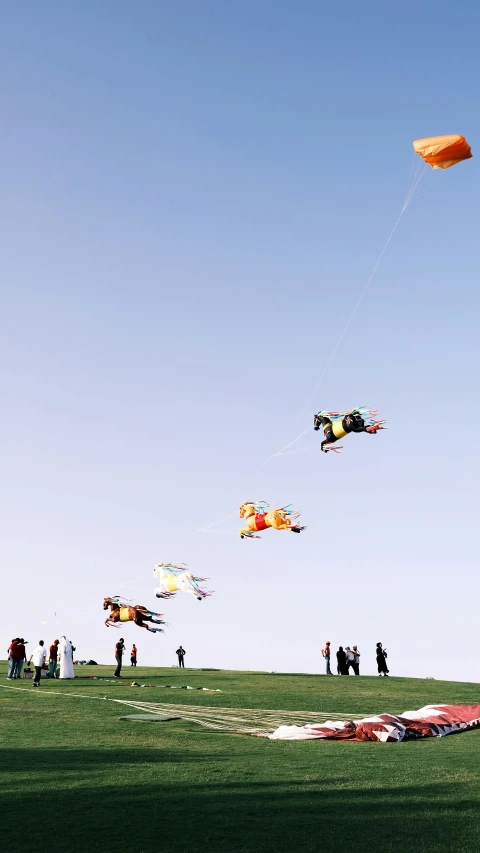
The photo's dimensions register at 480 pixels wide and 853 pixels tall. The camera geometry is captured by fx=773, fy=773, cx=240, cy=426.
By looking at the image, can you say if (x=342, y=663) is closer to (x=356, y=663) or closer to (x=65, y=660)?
(x=356, y=663)

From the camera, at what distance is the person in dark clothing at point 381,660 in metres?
41.5

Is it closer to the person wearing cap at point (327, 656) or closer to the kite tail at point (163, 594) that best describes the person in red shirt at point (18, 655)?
the kite tail at point (163, 594)

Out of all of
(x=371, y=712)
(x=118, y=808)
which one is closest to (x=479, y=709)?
(x=371, y=712)

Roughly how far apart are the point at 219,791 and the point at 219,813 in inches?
57.1

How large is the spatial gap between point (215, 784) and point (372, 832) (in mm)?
3544

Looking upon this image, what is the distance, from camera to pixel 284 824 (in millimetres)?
10688

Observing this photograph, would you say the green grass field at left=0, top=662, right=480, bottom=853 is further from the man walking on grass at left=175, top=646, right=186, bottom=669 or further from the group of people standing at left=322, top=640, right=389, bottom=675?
the man walking on grass at left=175, top=646, right=186, bottom=669

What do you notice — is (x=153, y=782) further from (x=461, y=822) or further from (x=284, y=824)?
(x=461, y=822)

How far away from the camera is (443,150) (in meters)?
23.0

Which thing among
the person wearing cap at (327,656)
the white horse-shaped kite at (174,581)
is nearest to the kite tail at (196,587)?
the white horse-shaped kite at (174,581)

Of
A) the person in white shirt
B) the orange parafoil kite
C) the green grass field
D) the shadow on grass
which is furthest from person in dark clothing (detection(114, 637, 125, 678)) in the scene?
the orange parafoil kite

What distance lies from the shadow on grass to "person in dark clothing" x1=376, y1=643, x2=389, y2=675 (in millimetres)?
28739

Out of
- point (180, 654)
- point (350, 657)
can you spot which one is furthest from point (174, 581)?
point (180, 654)

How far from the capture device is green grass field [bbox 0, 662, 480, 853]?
996 centimetres
